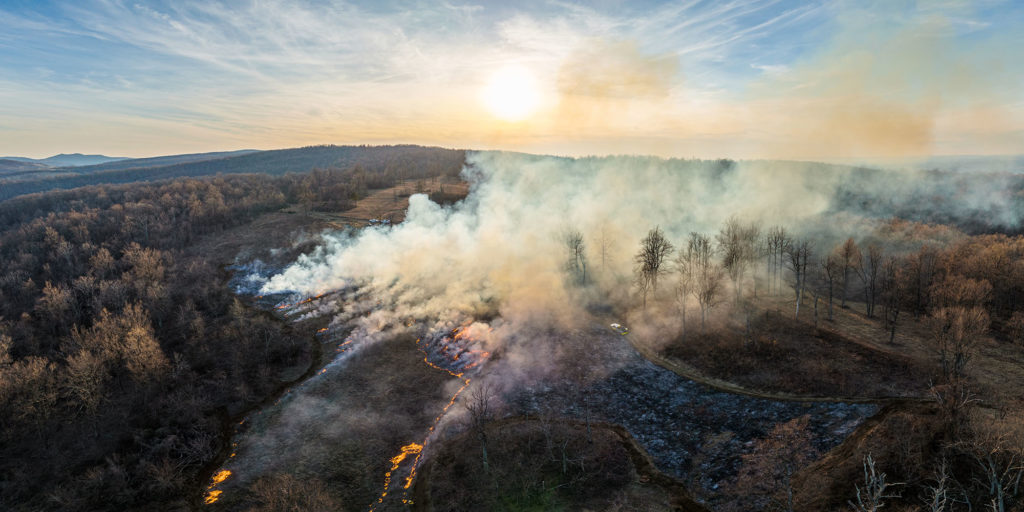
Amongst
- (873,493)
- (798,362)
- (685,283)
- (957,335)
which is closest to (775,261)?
(685,283)

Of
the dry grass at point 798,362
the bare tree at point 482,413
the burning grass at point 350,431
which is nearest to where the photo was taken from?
the bare tree at point 482,413

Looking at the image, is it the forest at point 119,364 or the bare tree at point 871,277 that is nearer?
the forest at point 119,364

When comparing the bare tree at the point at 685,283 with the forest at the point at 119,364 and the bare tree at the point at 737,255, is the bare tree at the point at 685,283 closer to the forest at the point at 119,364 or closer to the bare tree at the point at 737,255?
the bare tree at the point at 737,255

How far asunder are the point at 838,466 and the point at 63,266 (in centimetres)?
13449

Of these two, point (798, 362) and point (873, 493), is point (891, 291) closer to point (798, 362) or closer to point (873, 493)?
point (798, 362)

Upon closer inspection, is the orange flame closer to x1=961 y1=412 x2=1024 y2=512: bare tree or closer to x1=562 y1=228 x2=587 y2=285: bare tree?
x1=961 y1=412 x2=1024 y2=512: bare tree

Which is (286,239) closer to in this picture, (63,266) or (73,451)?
(63,266)

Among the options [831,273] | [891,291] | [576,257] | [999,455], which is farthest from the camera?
[576,257]

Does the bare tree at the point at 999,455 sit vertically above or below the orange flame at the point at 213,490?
above

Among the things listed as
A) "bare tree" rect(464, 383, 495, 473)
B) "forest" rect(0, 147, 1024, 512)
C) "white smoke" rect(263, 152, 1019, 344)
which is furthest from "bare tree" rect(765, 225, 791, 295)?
"bare tree" rect(464, 383, 495, 473)

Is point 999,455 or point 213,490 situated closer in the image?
point 999,455

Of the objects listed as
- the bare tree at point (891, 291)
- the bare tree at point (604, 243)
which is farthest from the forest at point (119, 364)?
the bare tree at point (891, 291)

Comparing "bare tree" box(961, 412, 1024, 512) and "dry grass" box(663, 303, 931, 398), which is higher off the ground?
"bare tree" box(961, 412, 1024, 512)

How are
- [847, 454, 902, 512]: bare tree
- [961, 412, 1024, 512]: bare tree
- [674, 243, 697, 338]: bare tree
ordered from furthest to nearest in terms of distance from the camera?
[674, 243, 697, 338]: bare tree → [961, 412, 1024, 512]: bare tree → [847, 454, 902, 512]: bare tree
